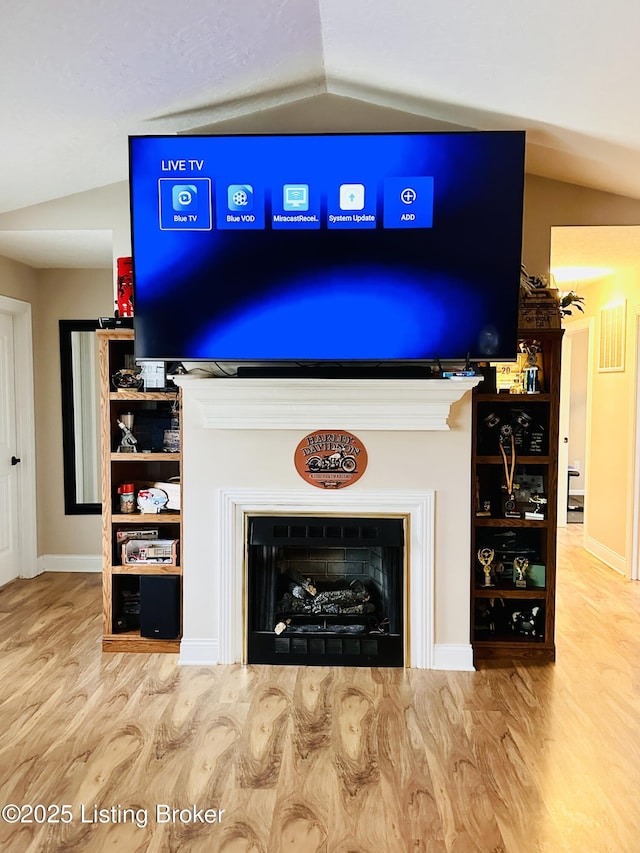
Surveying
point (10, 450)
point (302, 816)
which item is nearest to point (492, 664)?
point (302, 816)

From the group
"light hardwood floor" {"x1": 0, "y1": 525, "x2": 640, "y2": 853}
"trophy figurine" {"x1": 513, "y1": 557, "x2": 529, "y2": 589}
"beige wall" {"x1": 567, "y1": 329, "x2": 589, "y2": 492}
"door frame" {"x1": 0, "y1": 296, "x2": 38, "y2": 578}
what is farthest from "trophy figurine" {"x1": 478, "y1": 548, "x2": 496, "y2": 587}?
"beige wall" {"x1": 567, "y1": 329, "x2": 589, "y2": 492}

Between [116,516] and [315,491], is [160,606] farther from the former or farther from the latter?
[315,491]

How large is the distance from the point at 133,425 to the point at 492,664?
2.35 m

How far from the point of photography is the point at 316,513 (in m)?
3.29

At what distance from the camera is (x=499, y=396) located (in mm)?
3320

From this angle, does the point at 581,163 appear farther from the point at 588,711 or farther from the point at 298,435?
the point at 588,711

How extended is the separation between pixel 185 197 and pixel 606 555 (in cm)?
424

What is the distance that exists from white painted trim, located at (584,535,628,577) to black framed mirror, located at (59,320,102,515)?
4.02m

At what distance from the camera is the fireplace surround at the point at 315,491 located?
3160mm

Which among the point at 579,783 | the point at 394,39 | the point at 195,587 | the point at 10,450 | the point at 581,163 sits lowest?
the point at 579,783

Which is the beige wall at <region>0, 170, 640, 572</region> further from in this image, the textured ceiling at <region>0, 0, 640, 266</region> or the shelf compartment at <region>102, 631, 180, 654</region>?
the shelf compartment at <region>102, 631, 180, 654</region>

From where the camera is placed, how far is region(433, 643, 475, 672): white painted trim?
10.6 feet

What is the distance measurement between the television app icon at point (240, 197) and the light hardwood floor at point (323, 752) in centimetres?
229

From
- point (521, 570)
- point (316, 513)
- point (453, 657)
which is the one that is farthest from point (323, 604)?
point (521, 570)
